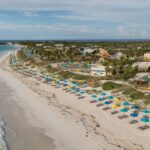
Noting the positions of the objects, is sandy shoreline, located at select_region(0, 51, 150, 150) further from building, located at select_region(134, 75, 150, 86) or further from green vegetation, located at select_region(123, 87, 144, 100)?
building, located at select_region(134, 75, 150, 86)

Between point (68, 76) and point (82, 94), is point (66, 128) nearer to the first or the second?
point (82, 94)

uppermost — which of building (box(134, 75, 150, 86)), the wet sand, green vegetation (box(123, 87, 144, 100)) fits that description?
building (box(134, 75, 150, 86))

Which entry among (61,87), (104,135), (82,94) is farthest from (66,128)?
(61,87)

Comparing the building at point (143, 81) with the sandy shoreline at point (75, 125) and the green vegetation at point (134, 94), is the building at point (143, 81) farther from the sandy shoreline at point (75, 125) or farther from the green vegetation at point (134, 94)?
the sandy shoreline at point (75, 125)

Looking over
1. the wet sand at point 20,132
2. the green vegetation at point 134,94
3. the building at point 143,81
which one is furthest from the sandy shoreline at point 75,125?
the building at point 143,81

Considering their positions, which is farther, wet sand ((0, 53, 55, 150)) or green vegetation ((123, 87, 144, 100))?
green vegetation ((123, 87, 144, 100))

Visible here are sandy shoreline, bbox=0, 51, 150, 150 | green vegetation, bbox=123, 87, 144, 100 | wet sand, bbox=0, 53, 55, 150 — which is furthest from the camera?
green vegetation, bbox=123, 87, 144, 100

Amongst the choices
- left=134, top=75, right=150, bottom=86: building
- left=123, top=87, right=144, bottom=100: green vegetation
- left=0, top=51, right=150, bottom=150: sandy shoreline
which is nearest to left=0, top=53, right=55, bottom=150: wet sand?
left=0, top=51, right=150, bottom=150: sandy shoreline

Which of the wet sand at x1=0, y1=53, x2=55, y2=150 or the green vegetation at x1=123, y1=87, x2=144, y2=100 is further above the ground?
the green vegetation at x1=123, y1=87, x2=144, y2=100

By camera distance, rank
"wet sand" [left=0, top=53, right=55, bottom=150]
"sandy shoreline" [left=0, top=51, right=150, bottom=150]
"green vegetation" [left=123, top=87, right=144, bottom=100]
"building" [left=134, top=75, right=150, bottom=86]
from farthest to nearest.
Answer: "building" [left=134, top=75, right=150, bottom=86] < "green vegetation" [left=123, top=87, right=144, bottom=100] < "wet sand" [left=0, top=53, right=55, bottom=150] < "sandy shoreline" [left=0, top=51, right=150, bottom=150]
